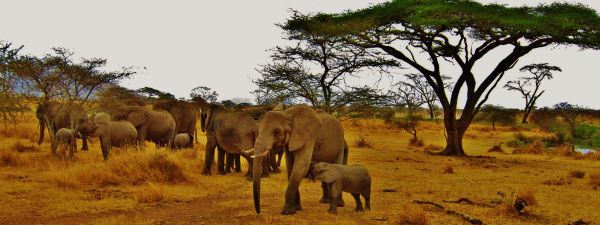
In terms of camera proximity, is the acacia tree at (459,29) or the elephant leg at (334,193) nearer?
the elephant leg at (334,193)

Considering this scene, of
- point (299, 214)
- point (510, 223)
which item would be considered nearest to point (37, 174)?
point (299, 214)

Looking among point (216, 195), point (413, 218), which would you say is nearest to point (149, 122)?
point (216, 195)

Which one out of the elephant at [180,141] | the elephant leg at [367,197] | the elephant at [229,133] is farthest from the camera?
the elephant at [180,141]

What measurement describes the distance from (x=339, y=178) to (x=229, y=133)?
5033 mm

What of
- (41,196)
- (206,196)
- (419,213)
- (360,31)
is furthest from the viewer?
(360,31)

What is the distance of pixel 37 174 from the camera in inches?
454

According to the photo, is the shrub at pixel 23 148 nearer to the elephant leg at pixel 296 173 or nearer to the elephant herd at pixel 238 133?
the elephant herd at pixel 238 133

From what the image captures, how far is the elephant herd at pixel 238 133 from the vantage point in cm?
771

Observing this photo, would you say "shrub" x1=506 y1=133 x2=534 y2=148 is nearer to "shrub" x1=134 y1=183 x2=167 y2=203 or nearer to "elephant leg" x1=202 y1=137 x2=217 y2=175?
"elephant leg" x1=202 y1=137 x2=217 y2=175

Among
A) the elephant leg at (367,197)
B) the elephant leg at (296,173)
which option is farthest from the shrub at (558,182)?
the elephant leg at (296,173)

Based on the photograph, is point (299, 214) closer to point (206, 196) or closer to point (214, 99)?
point (206, 196)

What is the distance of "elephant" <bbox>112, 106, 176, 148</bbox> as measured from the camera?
51.7 feet

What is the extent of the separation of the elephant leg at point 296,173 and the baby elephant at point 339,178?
0.81 feet

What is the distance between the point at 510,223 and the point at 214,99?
22.6 metres
